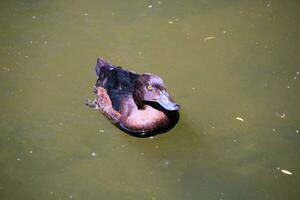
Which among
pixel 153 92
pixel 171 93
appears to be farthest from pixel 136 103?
pixel 171 93

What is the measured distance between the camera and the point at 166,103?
4.26 m

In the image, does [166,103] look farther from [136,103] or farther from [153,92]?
[136,103]

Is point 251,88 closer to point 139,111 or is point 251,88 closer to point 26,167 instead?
point 139,111

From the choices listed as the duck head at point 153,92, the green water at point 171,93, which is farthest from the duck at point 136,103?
the green water at point 171,93

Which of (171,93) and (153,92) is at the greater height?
(153,92)

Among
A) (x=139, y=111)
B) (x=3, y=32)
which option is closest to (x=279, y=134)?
(x=139, y=111)

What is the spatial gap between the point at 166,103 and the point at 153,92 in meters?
0.17

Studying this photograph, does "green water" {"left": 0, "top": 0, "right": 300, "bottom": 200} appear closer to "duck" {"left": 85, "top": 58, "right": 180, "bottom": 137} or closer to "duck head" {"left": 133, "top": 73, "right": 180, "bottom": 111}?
"duck" {"left": 85, "top": 58, "right": 180, "bottom": 137}

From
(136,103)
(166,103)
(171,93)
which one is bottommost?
(171,93)

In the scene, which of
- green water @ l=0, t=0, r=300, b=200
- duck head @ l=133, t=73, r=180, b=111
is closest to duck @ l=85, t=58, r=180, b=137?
duck head @ l=133, t=73, r=180, b=111

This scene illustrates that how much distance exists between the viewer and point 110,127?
15.1 feet

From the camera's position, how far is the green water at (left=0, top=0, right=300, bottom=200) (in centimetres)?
412

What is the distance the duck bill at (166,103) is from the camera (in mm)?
4215

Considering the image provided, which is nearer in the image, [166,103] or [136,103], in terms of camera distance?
[166,103]
